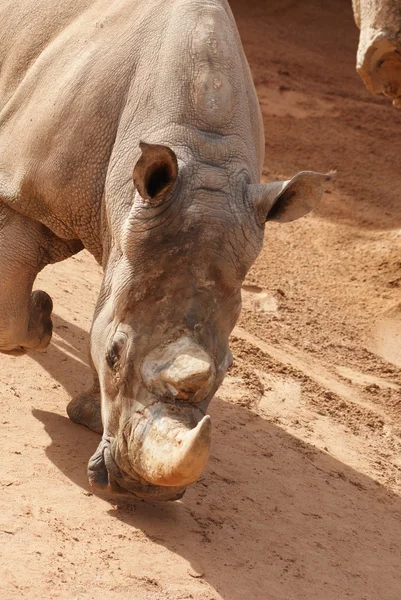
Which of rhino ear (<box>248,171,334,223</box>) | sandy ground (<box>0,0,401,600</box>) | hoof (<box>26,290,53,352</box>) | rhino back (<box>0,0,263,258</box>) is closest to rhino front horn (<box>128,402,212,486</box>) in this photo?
sandy ground (<box>0,0,401,600</box>)

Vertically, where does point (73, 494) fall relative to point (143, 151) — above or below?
below

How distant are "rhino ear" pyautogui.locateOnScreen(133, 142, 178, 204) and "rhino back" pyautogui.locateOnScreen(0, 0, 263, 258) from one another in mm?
325

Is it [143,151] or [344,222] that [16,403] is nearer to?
[143,151]

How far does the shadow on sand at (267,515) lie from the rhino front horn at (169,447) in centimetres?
73

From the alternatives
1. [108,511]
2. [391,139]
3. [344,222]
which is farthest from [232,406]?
[391,139]

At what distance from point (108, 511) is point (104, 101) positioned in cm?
192

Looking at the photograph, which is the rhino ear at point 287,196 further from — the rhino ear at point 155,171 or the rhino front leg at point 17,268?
the rhino front leg at point 17,268

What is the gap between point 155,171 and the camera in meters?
4.30

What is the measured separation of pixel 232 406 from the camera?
6.64 m

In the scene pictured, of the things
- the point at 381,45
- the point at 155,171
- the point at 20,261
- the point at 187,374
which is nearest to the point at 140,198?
the point at 155,171

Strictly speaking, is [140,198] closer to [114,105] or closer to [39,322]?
[114,105]

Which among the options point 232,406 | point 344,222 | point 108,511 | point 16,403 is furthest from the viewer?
point 344,222

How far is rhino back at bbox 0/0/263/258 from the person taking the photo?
15.6ft

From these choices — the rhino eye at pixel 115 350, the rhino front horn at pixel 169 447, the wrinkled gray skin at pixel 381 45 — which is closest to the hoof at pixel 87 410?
the rhino eye at pixel 115 350
